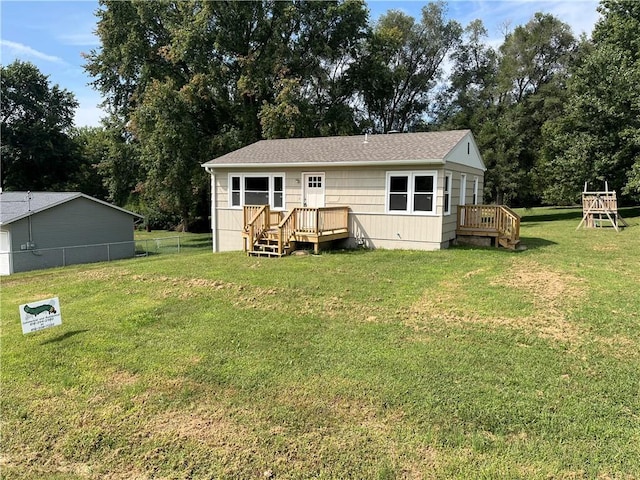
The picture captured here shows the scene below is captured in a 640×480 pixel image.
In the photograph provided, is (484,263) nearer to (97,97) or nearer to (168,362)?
(168,362)

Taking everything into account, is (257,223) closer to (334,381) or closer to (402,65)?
(334,381)

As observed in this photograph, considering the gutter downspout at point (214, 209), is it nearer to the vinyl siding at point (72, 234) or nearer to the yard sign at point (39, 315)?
the vinyl siding at point (72, 234)

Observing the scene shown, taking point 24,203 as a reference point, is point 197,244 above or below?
below

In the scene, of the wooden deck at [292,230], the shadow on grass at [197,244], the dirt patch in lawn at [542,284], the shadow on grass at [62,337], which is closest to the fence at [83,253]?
the shadow on grass at [197,244]

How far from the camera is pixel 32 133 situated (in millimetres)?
36594

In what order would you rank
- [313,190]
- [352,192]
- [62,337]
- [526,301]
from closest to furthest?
[62,337], [526,301], [352,192], [313,190]

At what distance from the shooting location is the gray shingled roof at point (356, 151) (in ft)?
39.7

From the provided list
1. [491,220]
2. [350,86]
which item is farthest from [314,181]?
[350,86]

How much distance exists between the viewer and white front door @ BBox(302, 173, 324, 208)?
44.0 feet

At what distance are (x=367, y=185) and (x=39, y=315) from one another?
29.5 ft

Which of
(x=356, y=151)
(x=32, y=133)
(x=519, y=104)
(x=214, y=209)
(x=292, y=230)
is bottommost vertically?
(x=292, y=230)

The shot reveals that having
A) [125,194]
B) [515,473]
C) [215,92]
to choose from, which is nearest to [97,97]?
[125,194]

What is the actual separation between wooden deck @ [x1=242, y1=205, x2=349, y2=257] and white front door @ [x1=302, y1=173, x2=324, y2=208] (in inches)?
42.7

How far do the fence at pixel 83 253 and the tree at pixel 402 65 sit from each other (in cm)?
1672
